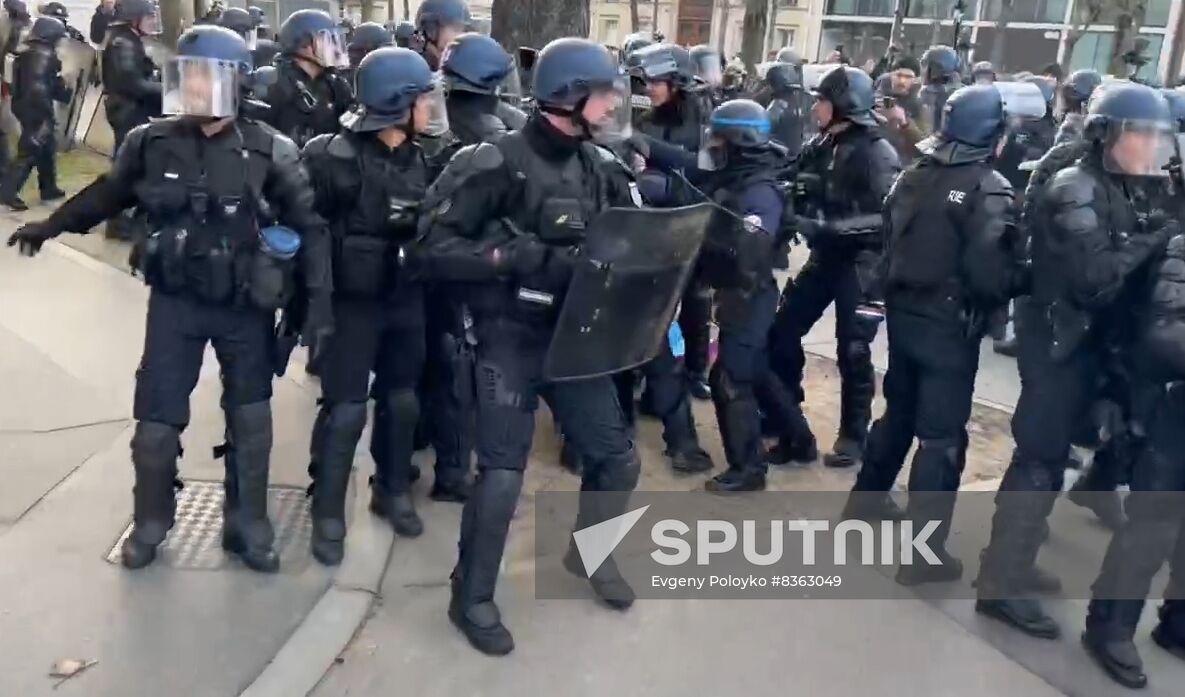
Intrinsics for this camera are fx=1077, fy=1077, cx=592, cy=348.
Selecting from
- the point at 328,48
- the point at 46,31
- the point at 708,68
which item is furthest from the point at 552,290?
the point at 46,31

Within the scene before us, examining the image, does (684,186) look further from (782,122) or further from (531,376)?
(782,122)

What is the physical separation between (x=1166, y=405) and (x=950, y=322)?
0.79 m

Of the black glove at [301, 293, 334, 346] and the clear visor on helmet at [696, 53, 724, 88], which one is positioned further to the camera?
the clear visor on helmet at [696, 53, 724, 88]

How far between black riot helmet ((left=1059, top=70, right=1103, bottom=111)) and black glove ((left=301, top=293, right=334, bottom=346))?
6394 mm

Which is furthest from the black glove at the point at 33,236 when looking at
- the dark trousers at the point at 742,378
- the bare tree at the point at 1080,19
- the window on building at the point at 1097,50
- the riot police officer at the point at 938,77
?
the window on building at the point at 1097,50

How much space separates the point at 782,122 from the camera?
866 centimetres

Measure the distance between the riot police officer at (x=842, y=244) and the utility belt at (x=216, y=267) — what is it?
A: 8.18 ft

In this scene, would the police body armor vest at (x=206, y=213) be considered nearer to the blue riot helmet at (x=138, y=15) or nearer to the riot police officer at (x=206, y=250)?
the riot police officer at (x=206, y=250)

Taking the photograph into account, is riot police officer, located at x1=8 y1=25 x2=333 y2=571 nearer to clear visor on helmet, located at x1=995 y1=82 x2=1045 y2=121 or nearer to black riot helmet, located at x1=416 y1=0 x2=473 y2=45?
black riot helmet, located at x1=416 y1=0 x2=473 y2=45

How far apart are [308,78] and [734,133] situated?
248 centimetres

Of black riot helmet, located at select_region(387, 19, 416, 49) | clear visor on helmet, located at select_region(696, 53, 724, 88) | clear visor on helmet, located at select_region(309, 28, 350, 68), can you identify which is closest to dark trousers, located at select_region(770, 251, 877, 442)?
clear visor on helmet, located at select_region(696, 53, 724, 88)

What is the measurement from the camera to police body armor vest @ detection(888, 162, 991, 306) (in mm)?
4047

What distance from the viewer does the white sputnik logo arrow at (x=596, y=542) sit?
167 inches

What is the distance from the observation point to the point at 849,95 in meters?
5.14
